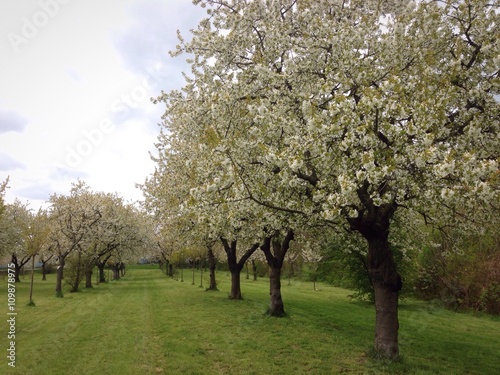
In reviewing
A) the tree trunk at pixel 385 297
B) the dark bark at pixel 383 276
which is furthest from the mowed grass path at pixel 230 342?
the dark bark at pixel 383 276

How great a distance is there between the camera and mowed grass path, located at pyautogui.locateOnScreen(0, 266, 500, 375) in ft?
38.9

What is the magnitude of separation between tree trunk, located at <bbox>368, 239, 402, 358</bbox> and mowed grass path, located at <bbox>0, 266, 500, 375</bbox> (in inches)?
22.6

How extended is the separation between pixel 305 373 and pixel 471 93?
9987 mm

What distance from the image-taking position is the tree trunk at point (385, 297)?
12.4 meters

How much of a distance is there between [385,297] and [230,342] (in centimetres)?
659

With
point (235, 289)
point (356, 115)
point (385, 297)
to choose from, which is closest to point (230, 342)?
point (385, 297)

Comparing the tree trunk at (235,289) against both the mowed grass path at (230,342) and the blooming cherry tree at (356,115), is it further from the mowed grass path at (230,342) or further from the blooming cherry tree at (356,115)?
the blooming cherry tree at (356,115)

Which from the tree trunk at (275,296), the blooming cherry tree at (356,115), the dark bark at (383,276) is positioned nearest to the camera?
the blooming cherry tree at (356,115)

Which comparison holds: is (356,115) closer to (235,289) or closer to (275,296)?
(275,296)

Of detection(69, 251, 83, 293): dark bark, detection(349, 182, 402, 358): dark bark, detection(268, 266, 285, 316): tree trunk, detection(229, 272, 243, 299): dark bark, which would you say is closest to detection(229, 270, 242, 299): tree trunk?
detection(229, 272, 243, 299): dark bark

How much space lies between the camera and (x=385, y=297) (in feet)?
41.2

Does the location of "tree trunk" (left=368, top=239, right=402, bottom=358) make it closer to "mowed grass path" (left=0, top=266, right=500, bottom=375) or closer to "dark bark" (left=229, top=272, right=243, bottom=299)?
"mowed grass path" (left=0, top=266, right=500, bottom=375)

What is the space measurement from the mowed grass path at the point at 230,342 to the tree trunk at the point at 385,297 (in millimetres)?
575

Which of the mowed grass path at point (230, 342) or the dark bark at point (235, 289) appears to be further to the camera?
the dark bark at point (235, 289)
